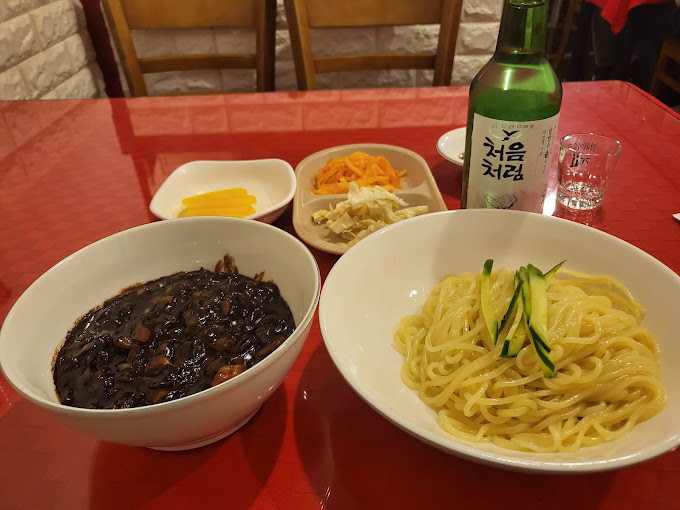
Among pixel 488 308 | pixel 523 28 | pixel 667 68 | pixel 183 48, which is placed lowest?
pixel 667 68

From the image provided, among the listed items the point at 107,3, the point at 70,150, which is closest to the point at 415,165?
the point at 70,150

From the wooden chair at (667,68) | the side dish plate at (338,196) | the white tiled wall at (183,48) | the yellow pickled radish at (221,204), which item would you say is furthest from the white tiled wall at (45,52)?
the wooden chair at (667,68)

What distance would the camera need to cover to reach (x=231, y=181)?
4.61 ft

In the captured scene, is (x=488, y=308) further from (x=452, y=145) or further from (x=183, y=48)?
(x=183, y=48)

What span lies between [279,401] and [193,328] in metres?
0.18

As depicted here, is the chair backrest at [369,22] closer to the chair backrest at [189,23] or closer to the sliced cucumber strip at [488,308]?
the chair backrest at [189,23]

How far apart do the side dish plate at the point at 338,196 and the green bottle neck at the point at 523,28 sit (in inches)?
14.3

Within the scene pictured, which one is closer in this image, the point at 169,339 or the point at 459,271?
the point at 169,339

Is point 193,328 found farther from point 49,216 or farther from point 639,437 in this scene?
point 49,216

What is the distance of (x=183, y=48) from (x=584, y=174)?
233 centimetres

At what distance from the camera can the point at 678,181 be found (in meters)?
1.31

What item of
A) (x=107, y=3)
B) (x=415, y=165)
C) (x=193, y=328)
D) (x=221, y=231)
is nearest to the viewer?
(x=193, y=328)

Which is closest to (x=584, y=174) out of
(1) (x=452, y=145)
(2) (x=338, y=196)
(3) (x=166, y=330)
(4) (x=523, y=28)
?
(1) (x=452, y=145)

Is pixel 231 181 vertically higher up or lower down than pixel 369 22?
lower down
